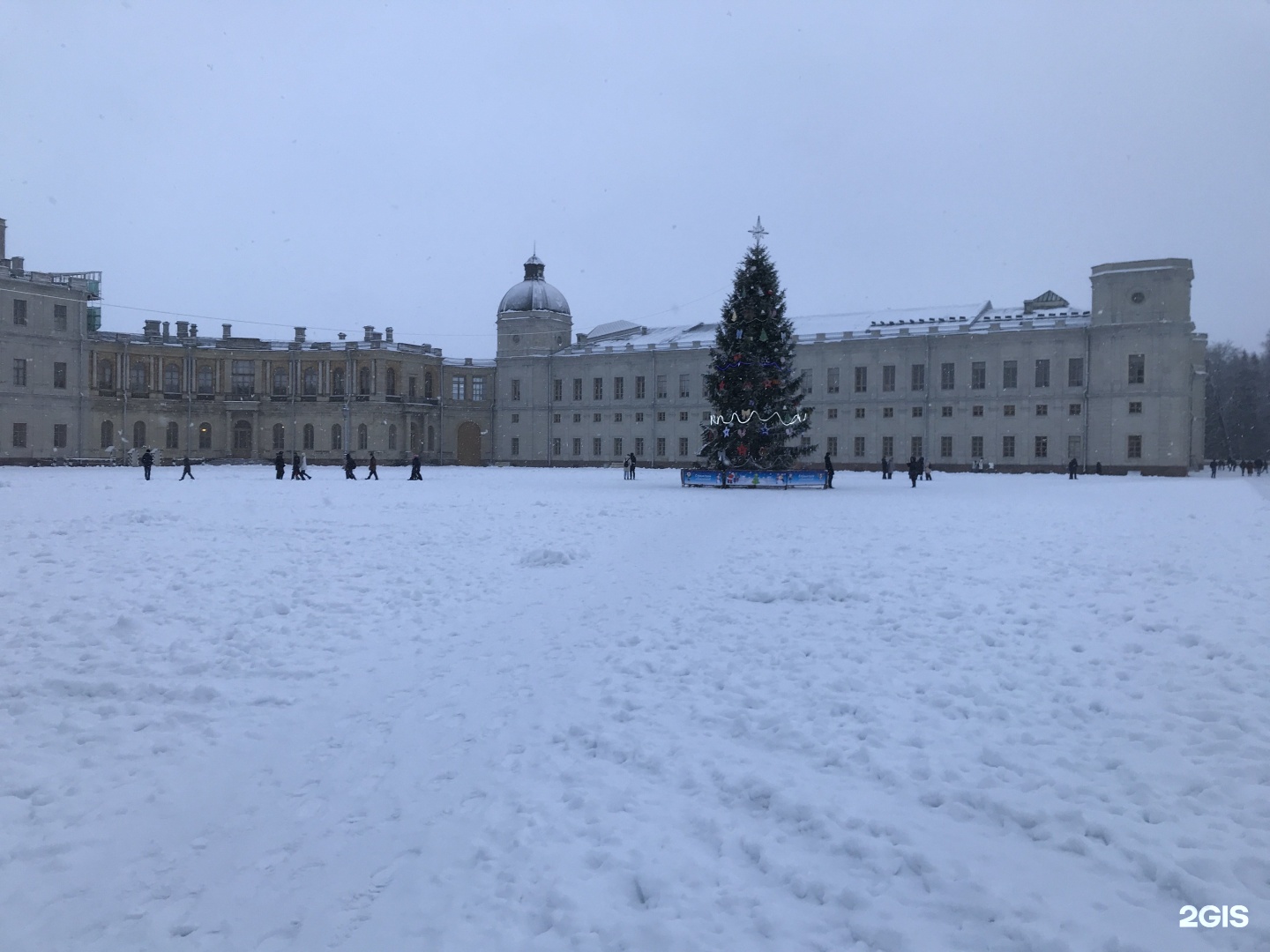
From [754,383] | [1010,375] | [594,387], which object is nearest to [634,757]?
[754,383]

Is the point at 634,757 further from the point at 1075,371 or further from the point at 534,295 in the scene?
the point at 534,295

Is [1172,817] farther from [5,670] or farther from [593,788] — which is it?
[5,670]

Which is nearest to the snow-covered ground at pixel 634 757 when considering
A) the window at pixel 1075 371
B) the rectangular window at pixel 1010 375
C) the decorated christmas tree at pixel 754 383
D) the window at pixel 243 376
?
the decorated christmas tree at pixel 754 383

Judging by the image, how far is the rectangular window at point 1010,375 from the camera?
194 feet

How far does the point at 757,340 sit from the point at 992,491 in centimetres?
996

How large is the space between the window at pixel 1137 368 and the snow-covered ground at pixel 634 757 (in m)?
48.5

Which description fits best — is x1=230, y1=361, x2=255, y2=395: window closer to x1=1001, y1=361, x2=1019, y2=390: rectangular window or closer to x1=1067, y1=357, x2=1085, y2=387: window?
x1=1001, y1=361, x2=1019, y2=390: rectangular window

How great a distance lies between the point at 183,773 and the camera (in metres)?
5.69

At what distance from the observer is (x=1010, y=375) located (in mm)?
59375

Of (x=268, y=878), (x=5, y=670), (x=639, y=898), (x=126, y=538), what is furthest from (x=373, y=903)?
(x=126, y=538)

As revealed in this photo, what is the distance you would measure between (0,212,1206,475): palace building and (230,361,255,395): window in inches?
5.4

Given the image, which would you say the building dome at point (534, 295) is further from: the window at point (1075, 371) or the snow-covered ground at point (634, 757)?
the snow-covered ground at point (634, 757)

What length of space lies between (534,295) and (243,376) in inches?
934

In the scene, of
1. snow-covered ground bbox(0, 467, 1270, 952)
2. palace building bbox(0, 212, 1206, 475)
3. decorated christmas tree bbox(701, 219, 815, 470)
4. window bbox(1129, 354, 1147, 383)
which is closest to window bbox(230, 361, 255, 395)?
palace building bbox(0, 212, 1206, 475)
